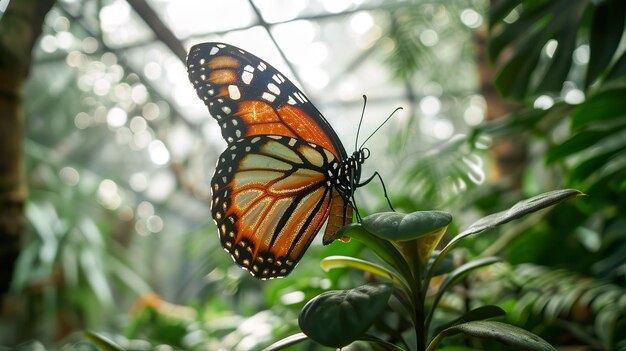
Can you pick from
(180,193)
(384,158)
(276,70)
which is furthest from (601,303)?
(180,193)

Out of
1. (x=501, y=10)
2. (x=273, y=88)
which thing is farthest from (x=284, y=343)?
(x=501, y=10)

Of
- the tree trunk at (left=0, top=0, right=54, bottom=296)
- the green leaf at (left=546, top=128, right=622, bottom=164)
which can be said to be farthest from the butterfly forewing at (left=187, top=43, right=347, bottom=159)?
the tree trunk at (left=0, top=0, right=54, bottom=296)

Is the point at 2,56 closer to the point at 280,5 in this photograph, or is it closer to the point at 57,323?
the point at 280,5

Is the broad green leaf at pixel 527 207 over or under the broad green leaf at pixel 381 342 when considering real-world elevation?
over

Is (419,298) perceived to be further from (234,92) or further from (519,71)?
(519,71)

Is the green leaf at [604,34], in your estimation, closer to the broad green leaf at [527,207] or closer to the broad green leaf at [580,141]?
the broad green leaf at [580,141]

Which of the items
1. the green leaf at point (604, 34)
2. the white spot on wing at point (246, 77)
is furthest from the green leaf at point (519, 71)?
the white spot on wing at point (246, 77)
